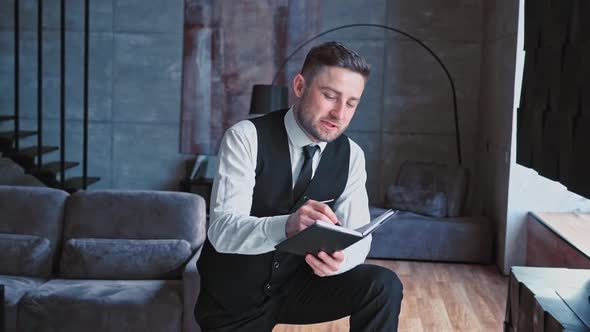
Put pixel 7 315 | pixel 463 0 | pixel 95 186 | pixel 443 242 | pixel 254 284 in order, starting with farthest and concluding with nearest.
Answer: pixel 95 186 → pixel 463 0 → pixel 443 242 → pixel 7 315 → pixel 254 284

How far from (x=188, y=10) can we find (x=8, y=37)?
1.80 m

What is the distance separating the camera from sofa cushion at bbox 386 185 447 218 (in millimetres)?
6336

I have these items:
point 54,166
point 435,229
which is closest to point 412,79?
point 435,229

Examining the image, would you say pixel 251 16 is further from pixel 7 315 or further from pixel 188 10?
pixel 7 315

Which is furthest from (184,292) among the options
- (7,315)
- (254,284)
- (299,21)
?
(299,21)

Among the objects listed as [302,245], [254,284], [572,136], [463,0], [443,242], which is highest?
[463,0]

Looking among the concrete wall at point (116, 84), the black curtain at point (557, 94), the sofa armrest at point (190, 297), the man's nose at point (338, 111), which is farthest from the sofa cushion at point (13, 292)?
the concrete wall at point (116, 84)

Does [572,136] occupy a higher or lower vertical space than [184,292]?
higher

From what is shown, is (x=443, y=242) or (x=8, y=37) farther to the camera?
(x=8, y=37)

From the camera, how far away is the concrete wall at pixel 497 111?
5.84m

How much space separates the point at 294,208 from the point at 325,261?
34cm

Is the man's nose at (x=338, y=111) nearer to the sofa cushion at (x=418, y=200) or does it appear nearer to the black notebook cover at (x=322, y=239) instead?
the black notebook cover at (x=322, y=239)

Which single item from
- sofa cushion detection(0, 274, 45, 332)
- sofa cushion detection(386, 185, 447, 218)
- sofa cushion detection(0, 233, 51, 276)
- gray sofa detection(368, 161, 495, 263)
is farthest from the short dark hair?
sofa cushion detection(386, 185, 447, 218)

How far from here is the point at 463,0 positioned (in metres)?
7.25
